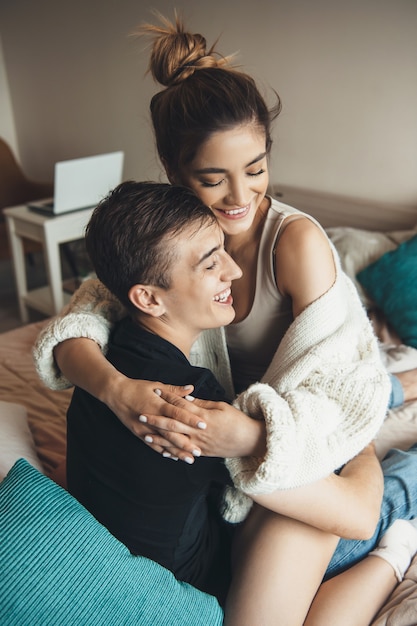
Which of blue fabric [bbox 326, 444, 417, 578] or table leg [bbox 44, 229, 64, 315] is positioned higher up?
blue fabric [bbox 326, 444, 417, 578]

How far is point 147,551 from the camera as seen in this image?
973 mm

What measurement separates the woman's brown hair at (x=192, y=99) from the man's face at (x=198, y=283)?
0.78 ft

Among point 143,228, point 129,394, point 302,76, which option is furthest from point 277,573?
point 302,76

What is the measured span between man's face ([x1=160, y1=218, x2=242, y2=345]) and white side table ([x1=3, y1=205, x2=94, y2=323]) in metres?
2.23

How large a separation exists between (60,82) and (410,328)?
318cm

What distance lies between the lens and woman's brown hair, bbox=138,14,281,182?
1.17 metres

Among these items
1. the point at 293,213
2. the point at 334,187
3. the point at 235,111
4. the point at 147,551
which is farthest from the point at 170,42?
the point at 334,187

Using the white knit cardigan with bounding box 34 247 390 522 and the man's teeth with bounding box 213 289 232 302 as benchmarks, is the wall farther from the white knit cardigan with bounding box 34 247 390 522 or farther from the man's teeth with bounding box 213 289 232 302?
the man's teeth with bounding box 213 289 232 302

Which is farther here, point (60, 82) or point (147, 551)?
point (60, 82)

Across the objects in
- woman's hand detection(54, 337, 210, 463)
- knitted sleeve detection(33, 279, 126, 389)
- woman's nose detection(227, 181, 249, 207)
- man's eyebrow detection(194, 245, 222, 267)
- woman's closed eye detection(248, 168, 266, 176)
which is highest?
woman's closed eye detection(248, 168, 266, 176)

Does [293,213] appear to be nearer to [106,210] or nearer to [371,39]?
[106,210]

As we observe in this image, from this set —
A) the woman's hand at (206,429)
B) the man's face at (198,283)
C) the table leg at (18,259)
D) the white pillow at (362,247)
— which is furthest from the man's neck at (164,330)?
the table leg at (18,259)

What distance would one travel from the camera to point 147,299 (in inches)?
41.0

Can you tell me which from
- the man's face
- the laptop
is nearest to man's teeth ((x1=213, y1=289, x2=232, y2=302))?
the man's face
